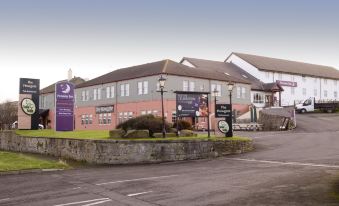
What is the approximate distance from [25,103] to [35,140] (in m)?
7.80

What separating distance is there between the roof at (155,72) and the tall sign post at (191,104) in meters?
24.7

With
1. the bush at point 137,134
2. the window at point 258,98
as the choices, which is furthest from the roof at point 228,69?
the bush at point 137,134

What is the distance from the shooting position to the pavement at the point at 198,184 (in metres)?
11.8

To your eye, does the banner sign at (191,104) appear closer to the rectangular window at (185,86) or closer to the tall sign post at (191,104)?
the tall sign post at (191,104)

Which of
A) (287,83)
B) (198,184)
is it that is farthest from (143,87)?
(198,184)

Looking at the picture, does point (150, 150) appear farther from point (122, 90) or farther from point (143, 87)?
point (122, 90)

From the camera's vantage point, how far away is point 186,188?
13.8 metres

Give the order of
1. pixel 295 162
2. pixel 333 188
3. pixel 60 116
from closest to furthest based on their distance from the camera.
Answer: pixel 333 188 → pixel 295 162 → pixel 60 116

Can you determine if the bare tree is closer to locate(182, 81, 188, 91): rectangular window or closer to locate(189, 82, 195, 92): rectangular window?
locate(182, 81, 188, 91): rectangular window

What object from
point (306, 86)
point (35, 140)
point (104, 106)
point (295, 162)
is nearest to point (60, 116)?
point (35, 140)

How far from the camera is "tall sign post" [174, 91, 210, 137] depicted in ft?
87.3

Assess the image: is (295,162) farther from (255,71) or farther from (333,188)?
(255,71)

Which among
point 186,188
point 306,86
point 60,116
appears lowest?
point 186,188

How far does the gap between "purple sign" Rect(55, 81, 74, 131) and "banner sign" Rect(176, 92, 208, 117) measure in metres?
10.4
